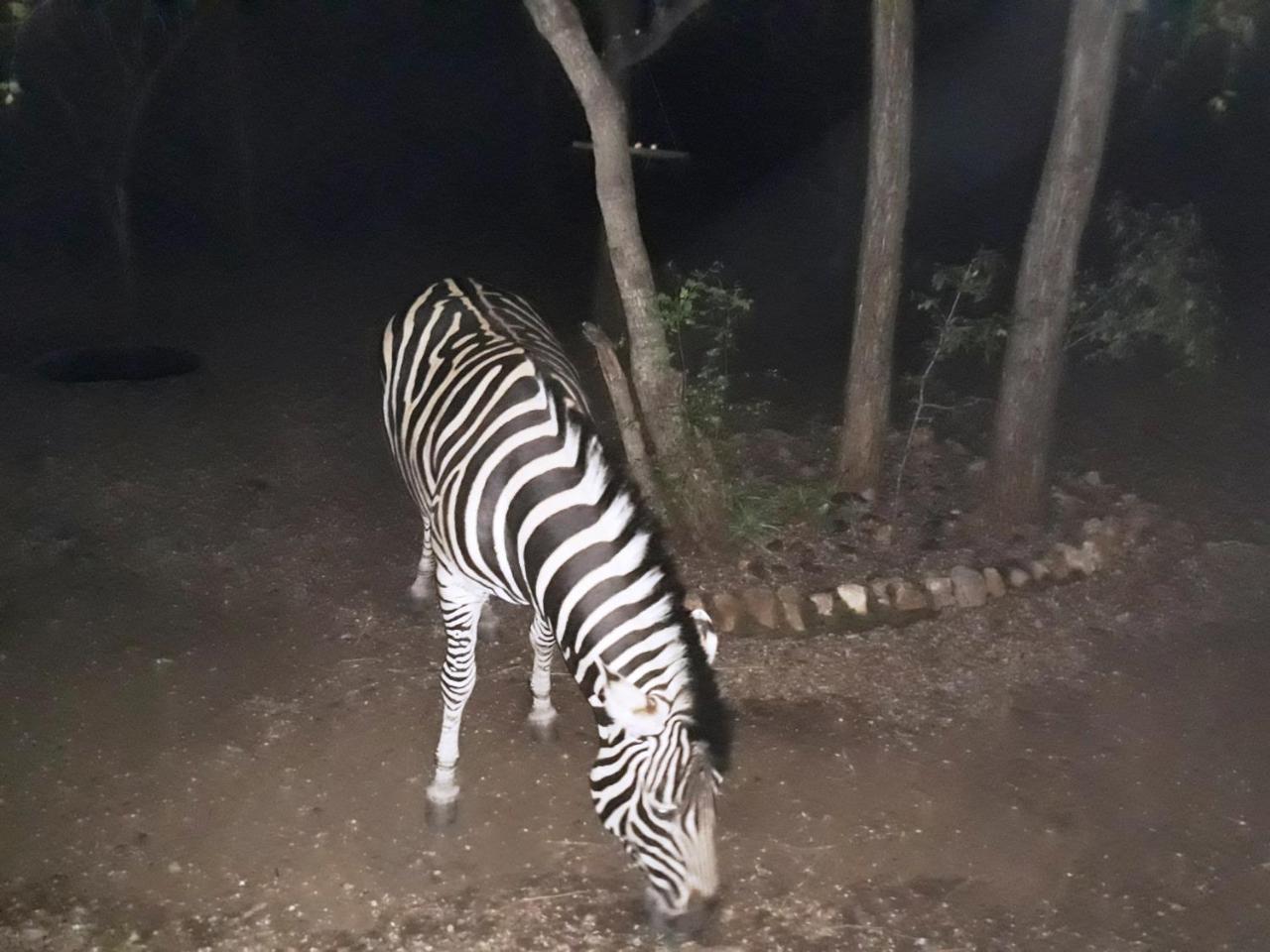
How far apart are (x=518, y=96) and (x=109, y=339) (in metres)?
12.8

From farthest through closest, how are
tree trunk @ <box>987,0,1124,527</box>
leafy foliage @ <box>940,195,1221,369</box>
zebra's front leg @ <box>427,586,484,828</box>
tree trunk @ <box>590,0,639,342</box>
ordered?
tree trunk @ <box>590,0,639,342</box> → leafy foliage @ <box>940,195,1221,369</box> → tree trunk @ <box>987,0,1124,527</box> → zebra's front leg @ <box>427,586,484,828</box>

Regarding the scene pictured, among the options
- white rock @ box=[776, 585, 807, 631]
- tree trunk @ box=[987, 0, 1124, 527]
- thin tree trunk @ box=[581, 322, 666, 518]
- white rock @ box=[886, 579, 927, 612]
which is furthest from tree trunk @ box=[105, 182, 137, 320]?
tree trunk @ box=[987, 0, 1124, 527]

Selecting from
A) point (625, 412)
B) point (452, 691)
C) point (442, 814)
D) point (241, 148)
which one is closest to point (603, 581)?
point (452, 691)

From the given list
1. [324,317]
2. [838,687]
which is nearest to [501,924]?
[838,687]

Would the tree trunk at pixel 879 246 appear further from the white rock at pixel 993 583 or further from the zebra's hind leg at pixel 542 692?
the zebra's hind leg at pixel 542 692

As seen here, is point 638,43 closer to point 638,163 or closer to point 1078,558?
point 1078,558

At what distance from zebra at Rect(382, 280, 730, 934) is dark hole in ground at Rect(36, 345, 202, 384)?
16.1 ft

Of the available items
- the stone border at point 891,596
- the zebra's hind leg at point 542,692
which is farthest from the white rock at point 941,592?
the zebra's hind leg at point 542,692

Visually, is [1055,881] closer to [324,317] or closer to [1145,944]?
[1145,944]

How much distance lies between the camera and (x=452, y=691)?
4125 millimetres

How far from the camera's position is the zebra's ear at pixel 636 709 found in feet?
9.89

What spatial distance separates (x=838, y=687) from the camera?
5043mm

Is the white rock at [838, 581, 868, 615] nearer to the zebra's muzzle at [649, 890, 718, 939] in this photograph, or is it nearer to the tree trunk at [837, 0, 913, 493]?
the tree trunk at [837, 0, 913, 493]

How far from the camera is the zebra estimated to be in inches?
118
